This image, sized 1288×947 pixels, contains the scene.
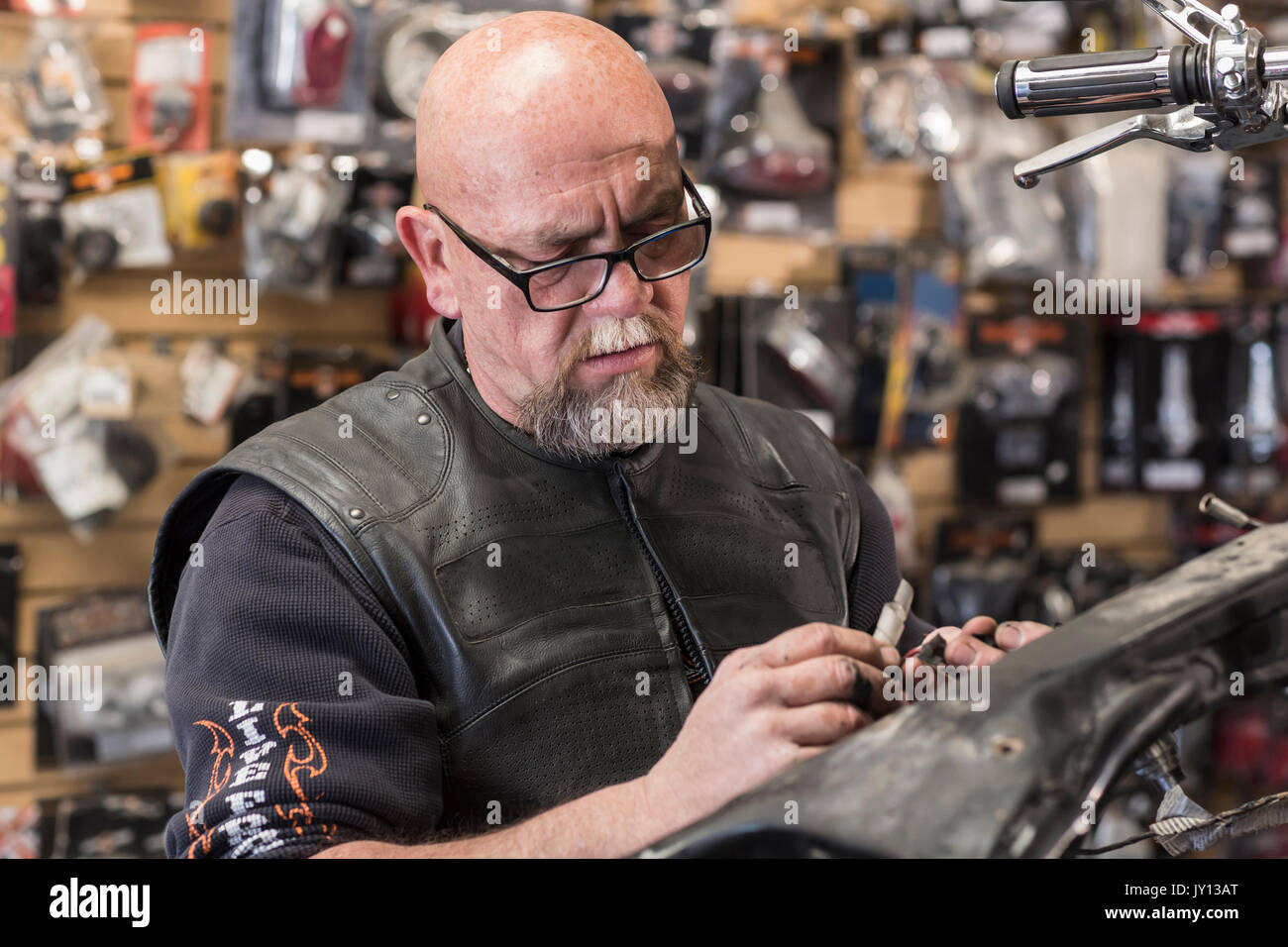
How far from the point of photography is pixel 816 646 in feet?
2.96

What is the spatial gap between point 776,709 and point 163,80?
2.24 metres

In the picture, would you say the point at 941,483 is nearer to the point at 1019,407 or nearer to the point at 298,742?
the point at 1019,407

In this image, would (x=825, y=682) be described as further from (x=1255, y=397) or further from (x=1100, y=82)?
(x=1255, y=397)

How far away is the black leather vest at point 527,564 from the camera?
1.23 m

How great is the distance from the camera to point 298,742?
106 centimetres

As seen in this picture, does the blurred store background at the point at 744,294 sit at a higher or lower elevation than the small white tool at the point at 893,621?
higher

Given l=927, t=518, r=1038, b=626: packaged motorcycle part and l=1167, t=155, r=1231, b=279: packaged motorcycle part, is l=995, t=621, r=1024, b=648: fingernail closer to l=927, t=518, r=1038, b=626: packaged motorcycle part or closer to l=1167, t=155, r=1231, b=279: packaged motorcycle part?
l=927, t=518, r=1038, b=626: packaged motorcycle part

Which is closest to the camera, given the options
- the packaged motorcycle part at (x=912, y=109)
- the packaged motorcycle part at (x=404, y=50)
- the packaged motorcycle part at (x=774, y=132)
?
the packaged motorcycle part at (x=404, y=50)

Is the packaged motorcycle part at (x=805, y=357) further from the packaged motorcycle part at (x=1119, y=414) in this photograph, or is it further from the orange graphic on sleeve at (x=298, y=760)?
the orange graphic on sleeve at (x=298, y=760)

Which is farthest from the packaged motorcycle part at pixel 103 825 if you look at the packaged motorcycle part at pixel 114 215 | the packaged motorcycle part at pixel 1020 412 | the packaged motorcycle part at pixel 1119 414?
the packaged motorcycle part at pixel 1119 414

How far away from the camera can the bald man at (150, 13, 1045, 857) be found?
1075mm

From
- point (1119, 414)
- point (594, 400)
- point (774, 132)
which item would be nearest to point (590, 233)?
point (594, 400)
